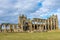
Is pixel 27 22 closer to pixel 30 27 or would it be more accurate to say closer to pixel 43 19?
pixel 30 27

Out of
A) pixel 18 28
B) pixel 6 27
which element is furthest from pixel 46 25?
pixel 6 27

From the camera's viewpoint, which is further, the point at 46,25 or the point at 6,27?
the point at 46,25

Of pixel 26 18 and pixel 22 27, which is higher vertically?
pixel 26 18

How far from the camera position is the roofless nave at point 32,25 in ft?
343

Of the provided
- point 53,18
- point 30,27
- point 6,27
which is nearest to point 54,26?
point 53,18

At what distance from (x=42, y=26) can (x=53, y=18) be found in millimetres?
10617

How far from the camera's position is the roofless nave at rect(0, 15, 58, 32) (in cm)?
10458

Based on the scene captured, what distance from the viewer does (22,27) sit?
10519 centimetres

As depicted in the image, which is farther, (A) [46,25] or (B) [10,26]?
(A) [46,25]

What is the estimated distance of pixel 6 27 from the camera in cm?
10444

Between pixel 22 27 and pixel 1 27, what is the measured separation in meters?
15.1

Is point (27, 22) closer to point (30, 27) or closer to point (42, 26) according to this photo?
point (30, 27)

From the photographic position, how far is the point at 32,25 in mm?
108188

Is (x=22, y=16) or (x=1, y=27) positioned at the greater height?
(x=22, y=16)
